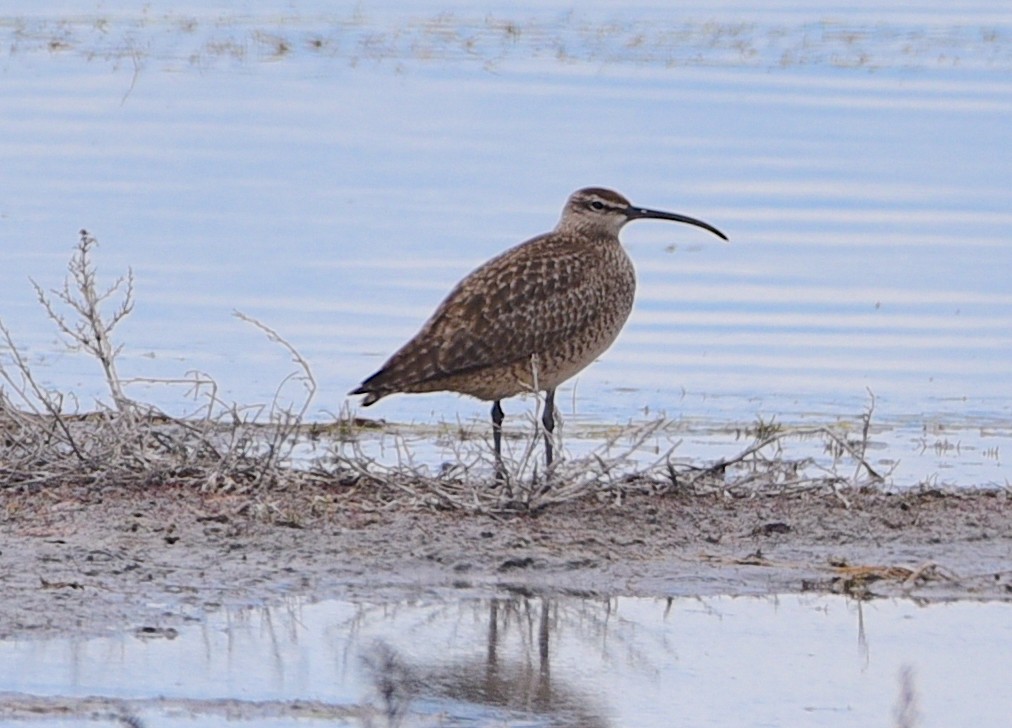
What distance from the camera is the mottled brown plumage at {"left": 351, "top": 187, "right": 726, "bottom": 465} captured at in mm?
9750

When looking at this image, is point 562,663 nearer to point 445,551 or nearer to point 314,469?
point 445,551

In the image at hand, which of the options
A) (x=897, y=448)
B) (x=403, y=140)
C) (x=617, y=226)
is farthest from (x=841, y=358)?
(x=403, y=140)

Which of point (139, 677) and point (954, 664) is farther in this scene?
point (954, 664)

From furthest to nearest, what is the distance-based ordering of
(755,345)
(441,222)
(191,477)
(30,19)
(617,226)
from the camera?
1. (30,19)
2. (441,222)
3. (755,345)
4. (617,226)
5. (191,477)

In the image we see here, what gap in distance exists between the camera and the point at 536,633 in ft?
24.1

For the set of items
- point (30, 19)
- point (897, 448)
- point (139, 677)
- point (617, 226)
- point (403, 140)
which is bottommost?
point (139, 677)

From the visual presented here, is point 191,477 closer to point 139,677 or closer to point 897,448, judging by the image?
point 139,677

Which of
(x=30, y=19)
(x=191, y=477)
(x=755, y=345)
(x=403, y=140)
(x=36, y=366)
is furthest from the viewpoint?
(x=30, y=19)

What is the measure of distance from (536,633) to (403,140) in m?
14.6

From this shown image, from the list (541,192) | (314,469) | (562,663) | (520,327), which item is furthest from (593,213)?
(541,192)

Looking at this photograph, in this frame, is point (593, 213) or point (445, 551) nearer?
point (445, 551)

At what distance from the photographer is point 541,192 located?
18766 mm

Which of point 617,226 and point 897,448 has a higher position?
point 617,226

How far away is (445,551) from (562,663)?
130 cm
